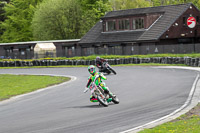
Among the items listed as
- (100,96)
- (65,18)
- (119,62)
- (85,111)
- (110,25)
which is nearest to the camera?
(85,111)

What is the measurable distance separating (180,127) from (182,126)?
10cm

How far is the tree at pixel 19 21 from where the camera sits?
3652 inches

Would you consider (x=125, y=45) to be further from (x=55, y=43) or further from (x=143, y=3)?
(x=143, y=3)

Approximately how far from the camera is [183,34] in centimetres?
5606

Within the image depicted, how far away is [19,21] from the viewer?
93500 millimetres

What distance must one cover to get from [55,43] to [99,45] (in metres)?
9.79

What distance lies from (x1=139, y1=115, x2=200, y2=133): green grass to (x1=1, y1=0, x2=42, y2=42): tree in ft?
277

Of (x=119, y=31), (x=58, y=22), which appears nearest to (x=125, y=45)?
(x=119, y=31)

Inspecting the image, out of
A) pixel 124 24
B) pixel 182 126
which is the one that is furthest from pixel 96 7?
pixel 182 126

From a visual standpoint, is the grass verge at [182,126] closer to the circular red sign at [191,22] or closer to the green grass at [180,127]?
the green grass at [180,127]

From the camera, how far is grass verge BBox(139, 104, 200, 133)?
9094mm

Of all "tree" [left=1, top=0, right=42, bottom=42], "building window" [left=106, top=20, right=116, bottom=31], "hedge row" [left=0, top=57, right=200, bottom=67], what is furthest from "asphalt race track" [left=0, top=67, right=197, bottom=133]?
"tree" [left=1, top=0, right=42, bottom=42]

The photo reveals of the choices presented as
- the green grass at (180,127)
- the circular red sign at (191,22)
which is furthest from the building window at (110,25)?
the green grass at (180,127)

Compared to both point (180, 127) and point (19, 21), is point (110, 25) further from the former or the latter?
point (180, 127)
